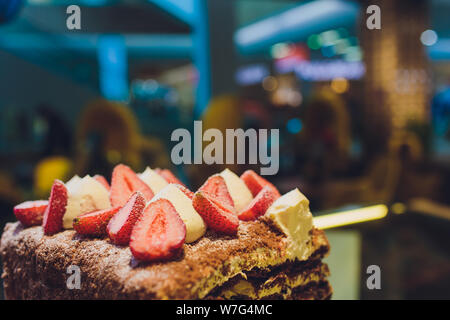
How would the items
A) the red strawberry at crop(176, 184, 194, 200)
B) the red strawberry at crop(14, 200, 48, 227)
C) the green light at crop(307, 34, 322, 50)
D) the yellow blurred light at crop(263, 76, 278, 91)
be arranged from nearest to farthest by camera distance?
1. the red strawberry at crop(176, 184, 194, 200)
2. the red strawberry at crop(14, 200, 48, 227)
3. the green light at crop(307, 34, 322, 50)
4. the yellow blurred light at crop(263, 76, 278, 91)

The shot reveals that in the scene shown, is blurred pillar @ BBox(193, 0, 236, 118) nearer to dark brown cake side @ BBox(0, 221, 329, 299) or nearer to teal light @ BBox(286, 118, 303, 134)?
teal light @ BBox(286, 118, 303, 134)

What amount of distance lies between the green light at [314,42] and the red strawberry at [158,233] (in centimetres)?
1192

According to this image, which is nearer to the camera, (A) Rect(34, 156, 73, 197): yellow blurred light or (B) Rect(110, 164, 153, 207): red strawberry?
(B) Rect(110, 164, 153, 207): red strawberry

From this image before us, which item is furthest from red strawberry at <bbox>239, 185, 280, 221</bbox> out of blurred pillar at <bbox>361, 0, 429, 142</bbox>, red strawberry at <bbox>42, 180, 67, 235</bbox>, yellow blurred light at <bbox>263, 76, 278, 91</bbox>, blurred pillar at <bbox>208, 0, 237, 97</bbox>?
yellow blurred light at <bbox>263, 76, 278, 91</bbox>

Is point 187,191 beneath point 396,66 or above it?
beneath

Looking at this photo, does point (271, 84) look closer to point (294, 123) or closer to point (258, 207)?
point (294, 123)

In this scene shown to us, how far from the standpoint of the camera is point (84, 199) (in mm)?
1123

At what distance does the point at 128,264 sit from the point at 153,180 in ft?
1.23

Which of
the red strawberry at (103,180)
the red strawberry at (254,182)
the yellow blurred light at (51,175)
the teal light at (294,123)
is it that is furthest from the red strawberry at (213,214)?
the teal light at (294,123)

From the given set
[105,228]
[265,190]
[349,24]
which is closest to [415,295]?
[265,190]

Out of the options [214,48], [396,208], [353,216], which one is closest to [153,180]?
[353,216]

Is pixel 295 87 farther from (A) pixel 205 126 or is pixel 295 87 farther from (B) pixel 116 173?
(B) pixel 116 173

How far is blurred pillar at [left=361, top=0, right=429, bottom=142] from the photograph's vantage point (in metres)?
5.75

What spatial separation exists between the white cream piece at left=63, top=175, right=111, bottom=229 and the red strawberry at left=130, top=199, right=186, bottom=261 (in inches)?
11.6
